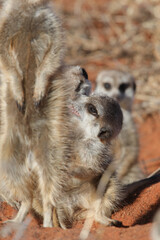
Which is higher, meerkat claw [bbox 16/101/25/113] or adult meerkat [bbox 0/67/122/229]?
meerkat claw [bbox 16/101/25/113]

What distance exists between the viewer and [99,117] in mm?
3145

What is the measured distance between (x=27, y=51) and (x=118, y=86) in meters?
2.91

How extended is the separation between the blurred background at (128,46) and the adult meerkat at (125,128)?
0.89 meters

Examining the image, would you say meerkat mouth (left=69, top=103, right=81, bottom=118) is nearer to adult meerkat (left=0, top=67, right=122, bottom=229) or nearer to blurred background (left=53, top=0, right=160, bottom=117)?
adult meerkat (left=0, top=67, right=122, bottom=229)

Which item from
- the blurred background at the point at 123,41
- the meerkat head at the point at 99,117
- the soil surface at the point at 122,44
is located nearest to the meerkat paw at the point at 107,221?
the meerkat head at the point at 99,117

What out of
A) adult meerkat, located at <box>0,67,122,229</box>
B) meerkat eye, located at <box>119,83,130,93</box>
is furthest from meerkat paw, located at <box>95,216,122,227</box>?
meerkat eye, located at <box>119,83,130,93</box>

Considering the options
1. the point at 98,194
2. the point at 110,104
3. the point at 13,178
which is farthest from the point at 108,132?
the point at 13,178

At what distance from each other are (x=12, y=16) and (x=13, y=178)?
3.19 feet

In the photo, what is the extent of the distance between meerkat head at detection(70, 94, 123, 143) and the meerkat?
1.44 feet

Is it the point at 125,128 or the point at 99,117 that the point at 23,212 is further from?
the point at 125,128

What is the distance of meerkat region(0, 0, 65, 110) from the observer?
2773mm

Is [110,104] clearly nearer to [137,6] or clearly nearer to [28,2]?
[28,2]

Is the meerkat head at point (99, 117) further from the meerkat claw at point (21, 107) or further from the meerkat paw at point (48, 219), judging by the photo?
the meerkat paw at point (48, 219)

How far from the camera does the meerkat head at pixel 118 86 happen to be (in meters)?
5.52
